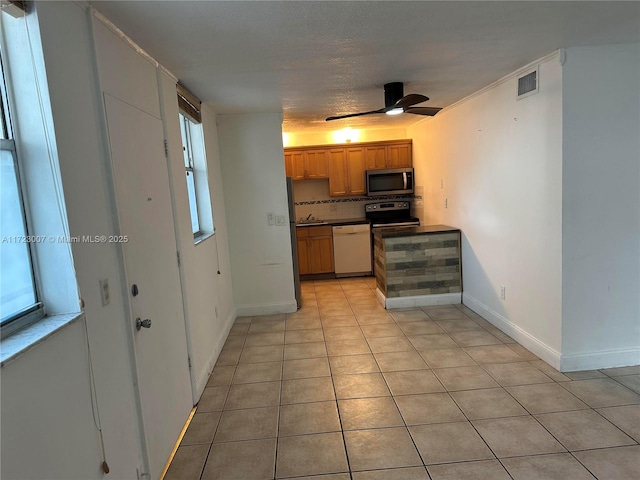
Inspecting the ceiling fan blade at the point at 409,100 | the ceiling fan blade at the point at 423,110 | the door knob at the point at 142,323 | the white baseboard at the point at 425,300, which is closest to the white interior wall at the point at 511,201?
the white baseboard at the point at 425,300

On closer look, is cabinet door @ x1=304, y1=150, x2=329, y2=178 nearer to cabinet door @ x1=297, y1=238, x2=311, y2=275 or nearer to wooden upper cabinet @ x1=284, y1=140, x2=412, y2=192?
wooden upper cabinet @ x1=284, y1=140, x2=412, y2=192

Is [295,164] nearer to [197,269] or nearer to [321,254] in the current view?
[321,254]

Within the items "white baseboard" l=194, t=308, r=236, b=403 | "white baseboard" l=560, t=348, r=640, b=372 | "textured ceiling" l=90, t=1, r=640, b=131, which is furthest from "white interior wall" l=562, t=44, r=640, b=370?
"white baseboard" l=194, t=308, r=236, b=403

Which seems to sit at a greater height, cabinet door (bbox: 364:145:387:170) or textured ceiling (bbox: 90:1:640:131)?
textured ceiling (bbox: 90:1:640:131)

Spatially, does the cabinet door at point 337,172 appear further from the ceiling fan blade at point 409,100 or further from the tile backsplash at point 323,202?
the ceiling fan blade at point 409,100

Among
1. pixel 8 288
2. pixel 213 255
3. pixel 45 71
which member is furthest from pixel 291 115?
pixel 8 288

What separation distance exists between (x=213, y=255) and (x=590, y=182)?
317cm

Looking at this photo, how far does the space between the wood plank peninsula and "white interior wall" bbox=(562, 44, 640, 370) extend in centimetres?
175

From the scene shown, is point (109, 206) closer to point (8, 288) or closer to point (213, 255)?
point (8, 288)

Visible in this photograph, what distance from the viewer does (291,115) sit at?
A: 180 inches

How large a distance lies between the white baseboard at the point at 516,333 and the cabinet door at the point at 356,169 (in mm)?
2508

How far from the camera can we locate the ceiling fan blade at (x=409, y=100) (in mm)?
2961

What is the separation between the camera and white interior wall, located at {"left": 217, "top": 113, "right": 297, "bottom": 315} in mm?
4371

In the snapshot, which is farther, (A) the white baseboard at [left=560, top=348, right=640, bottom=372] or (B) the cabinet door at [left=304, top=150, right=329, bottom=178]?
(B) the cabinet door at [left=304, top=150, right=329, bottom=178]
